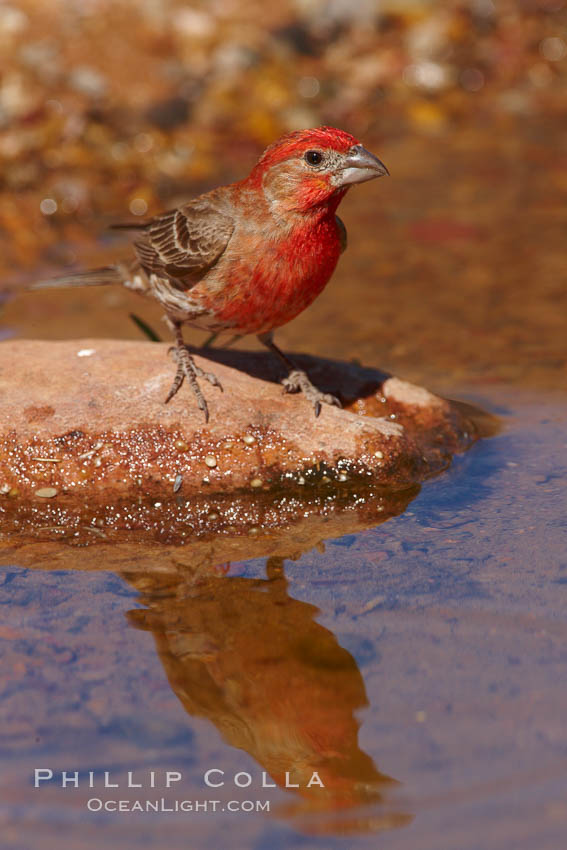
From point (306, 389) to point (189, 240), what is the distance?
0.91 m

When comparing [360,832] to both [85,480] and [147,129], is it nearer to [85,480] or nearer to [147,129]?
[85,480]

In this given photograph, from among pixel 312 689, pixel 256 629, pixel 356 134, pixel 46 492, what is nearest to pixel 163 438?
pixel 46 492

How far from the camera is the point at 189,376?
474cm

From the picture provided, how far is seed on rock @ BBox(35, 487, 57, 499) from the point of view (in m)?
4.36

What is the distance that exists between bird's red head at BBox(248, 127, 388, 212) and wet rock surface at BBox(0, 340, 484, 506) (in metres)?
0.92

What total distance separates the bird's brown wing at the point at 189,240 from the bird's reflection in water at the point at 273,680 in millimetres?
1539

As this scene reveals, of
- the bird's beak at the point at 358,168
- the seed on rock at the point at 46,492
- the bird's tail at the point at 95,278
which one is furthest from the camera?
the bird's tail at the point at 95,278

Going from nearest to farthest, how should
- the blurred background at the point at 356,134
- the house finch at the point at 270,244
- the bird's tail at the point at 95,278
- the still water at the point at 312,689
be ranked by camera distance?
1. the still water at the point at 312,689
2. the house finch at the point at 270,244
3. the bird's tail at the point at 95,278
4. the blurred background at the point at 356,134

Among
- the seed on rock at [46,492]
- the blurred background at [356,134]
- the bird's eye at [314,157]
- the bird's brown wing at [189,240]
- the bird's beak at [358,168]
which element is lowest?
the seed on rock at [46,492]

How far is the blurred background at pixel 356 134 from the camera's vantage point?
6.96 meters

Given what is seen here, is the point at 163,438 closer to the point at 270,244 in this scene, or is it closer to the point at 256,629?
the point at 270,244

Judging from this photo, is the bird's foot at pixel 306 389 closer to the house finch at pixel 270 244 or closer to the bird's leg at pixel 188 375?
the house finch at pixel 270 244

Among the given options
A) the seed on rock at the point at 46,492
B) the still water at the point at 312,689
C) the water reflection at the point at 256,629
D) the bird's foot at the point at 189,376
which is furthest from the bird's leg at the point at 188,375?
Answer: the still water at the point at 312,689

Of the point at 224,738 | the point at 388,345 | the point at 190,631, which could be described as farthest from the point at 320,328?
the point at 224,738
